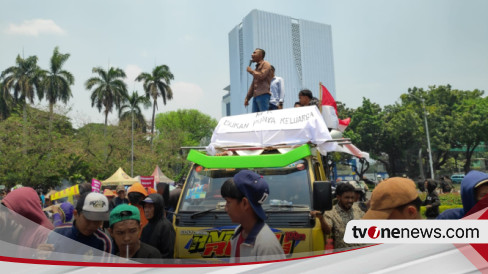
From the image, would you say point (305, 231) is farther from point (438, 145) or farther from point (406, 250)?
point (438, 145)

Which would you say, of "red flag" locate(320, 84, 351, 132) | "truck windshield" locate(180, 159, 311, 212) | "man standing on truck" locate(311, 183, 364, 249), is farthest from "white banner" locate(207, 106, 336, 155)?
"red flag" locate(320, 84, 351, 132)

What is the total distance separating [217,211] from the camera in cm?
404

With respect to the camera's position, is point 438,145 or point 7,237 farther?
point 438,145

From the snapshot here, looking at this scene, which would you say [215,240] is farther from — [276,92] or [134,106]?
[134,106]

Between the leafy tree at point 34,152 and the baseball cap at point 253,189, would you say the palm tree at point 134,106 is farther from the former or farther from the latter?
the baseball cap at point 253,189

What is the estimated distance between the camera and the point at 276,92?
617cm

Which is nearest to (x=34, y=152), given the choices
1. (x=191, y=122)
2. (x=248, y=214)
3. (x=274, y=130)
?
(x=274, y=130)

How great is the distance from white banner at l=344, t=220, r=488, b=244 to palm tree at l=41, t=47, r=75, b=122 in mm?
2002

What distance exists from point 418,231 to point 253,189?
0.88m

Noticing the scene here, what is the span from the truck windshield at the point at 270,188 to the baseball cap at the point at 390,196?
6.53 ft

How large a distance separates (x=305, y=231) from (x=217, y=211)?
0.93 m

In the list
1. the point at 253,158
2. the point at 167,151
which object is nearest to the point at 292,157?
the point at 253,158

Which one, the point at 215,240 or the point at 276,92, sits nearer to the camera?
the point at 215,240

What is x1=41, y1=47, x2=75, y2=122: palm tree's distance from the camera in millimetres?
2599
